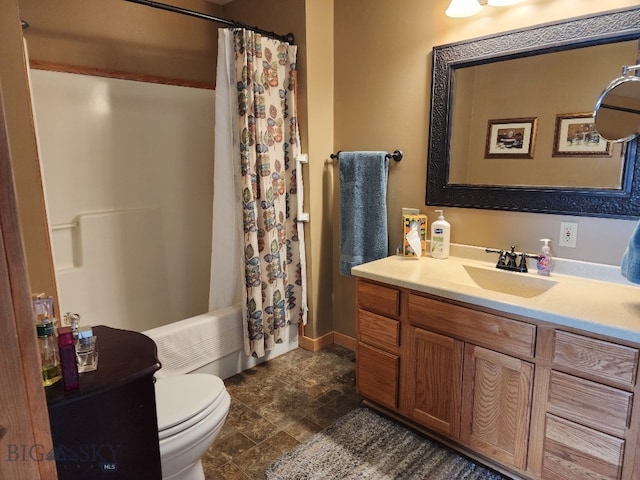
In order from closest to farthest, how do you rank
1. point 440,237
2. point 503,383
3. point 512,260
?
point 503,383 → point 512,260 → point 440,237

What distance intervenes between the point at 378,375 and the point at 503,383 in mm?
636

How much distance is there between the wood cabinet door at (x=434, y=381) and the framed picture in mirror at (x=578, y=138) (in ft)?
3.20

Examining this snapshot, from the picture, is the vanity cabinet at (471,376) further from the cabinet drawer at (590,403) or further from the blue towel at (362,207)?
the blue towel at (362,207)

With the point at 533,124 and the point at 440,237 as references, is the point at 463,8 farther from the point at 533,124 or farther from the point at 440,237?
the point at 440,237

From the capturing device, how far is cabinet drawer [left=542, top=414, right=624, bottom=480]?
1362 mm

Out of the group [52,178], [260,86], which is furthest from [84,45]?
[260,86]

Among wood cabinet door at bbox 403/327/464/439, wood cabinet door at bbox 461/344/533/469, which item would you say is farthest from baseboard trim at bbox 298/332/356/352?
wood cabinet door at bbox 461/344/533/469

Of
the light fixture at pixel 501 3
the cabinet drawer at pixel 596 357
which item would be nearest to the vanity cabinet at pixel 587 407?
the cabinet drawer at pixel 596 357

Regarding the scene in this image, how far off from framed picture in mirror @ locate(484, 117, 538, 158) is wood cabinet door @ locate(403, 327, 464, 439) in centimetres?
95

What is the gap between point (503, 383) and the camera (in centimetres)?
160

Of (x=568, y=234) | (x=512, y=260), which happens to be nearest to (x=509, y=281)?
(x=512, y=260)

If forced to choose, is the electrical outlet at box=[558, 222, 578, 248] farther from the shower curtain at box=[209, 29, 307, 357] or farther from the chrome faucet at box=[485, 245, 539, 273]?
the shower curtain at box=[209, 29, 307, 357]

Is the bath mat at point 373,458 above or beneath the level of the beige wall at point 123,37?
beneath

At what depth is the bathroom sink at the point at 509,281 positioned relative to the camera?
1.83 m
